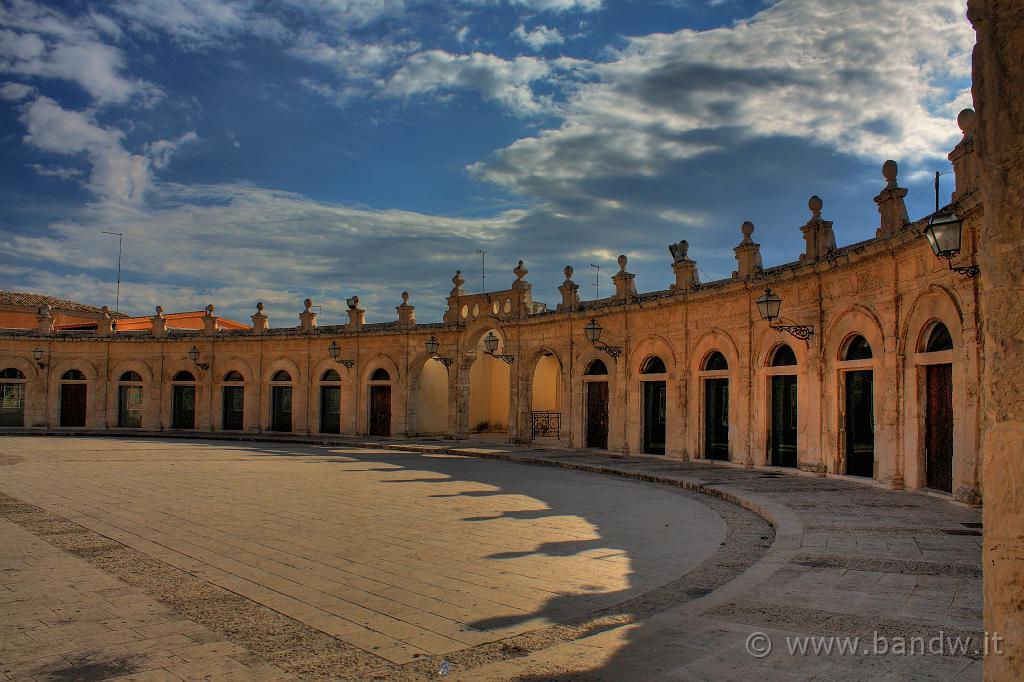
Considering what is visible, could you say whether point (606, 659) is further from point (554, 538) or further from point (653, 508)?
point (653, 508)

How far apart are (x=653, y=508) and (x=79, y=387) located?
105 feet

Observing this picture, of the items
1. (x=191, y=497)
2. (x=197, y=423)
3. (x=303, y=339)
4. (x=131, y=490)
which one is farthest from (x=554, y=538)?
(x=197, y=423)

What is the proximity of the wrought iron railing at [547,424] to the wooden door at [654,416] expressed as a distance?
5748mm

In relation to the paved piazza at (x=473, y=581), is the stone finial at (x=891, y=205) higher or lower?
higher

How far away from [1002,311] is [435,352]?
26.3 metres

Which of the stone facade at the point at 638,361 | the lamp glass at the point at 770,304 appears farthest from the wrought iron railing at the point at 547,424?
the lamp glass at the point at 770,304

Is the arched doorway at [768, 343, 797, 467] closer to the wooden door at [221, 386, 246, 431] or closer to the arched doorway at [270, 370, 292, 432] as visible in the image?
the arched doorway at [270, 370, 292, 432]

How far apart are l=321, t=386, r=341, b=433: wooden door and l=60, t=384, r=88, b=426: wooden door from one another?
39.1 ft

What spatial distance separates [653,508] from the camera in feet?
39.7

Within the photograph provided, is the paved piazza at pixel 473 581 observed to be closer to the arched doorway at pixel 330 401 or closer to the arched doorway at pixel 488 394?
the arched doorway at pixel 330 401

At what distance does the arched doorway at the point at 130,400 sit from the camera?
3478 centimetres

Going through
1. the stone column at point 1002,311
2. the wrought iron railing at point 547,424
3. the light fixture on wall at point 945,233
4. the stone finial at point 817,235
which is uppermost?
the stone finial at point 817,235

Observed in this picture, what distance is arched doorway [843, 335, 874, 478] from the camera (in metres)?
14.3

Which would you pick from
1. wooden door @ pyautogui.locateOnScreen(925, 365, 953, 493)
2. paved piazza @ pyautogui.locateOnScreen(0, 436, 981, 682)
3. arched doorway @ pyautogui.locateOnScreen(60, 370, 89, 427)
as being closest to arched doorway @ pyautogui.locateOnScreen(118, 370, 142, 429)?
arched doorway @ pyautogui.locateOnScreen(60, 370, 89, 427)
